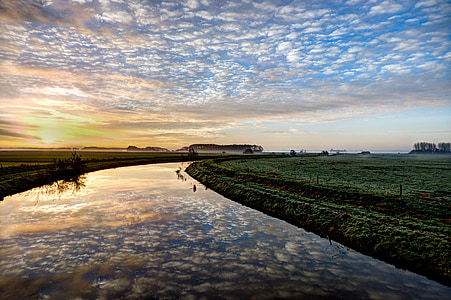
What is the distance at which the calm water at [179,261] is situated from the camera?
9.39 m

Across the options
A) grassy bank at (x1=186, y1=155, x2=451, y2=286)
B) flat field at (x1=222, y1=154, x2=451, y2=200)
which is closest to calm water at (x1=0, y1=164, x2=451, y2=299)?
grassy bank at (x1=186, y1=155, x2=451, y2=286)

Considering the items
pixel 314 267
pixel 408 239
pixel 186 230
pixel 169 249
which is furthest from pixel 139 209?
pixel 408 239

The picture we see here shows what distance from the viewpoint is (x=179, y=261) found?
11711 millimetres

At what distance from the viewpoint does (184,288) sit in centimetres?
942

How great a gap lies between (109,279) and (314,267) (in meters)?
9.42

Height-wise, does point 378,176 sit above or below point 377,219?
above

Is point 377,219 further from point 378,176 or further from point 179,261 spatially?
point 378,176

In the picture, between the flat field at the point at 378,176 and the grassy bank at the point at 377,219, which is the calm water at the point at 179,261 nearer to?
the grassy bank at the point at 377,219

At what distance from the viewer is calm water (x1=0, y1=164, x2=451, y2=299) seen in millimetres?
9391

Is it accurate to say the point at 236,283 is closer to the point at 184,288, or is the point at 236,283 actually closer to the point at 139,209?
the point at 184,288

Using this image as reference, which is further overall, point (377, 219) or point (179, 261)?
point (377, 219)

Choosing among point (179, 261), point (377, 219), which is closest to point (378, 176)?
point (377, 219)

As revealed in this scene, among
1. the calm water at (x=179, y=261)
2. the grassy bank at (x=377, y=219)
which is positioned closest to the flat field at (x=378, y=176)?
the grassy bank at (x=377, y=219)

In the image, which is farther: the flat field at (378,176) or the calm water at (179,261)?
the flat field at (378,176)
